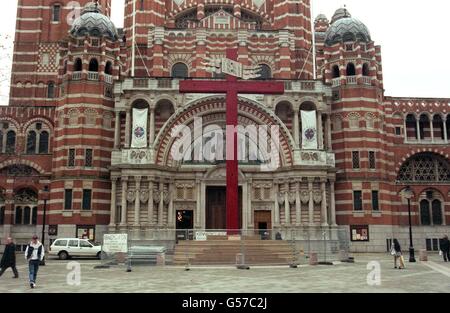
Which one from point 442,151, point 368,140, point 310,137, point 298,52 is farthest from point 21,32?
point 442,151

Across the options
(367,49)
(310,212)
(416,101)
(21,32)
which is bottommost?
(310,212)

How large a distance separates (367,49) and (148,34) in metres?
20.5

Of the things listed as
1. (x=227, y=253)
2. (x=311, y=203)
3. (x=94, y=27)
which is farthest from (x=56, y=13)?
(x=227, y=253)

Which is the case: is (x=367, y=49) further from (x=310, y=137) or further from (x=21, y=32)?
(x=21, y=32)

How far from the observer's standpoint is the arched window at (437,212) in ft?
146

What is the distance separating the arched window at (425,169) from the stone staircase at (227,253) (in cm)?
2160

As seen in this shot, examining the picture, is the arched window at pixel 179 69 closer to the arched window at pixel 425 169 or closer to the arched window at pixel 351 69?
the arched window at pixel 351 69

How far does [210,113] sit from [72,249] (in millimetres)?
15471

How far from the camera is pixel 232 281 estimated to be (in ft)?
60.1

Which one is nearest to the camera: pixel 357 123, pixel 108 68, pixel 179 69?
pixel 357 123

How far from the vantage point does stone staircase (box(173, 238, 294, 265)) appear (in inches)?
1062

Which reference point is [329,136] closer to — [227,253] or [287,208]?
[287,208]

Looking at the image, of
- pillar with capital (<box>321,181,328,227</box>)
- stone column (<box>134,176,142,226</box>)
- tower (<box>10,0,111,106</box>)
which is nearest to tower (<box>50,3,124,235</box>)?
stone column (<box>134,176,142,226</box>)

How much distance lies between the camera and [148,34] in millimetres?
45781
